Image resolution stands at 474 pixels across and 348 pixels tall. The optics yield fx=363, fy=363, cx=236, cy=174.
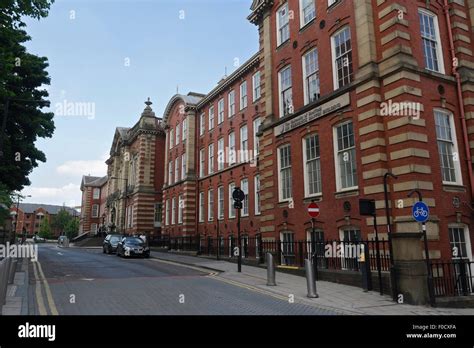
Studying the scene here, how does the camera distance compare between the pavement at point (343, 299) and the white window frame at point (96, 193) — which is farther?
the white window frame at point (96, 193)

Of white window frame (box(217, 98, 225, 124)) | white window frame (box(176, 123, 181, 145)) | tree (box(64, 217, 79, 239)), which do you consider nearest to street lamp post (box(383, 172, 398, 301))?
white window frame (box(217, 98, 225, 124))

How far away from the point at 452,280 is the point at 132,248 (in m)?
20.9

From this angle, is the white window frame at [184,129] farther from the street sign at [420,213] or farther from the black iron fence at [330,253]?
the street sign at [420,213]

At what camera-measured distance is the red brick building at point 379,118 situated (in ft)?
43.3

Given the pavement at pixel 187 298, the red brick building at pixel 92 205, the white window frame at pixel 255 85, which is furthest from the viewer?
the red brick building at pixel 92 205

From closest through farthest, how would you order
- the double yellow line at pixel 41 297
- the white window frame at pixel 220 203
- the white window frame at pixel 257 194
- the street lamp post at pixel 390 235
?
the double yellow line at pixel 41 297 → the street lamp post at pixel 390 235 → the white window frame at pixel 257 194 → the white window frame at pixel 220 203

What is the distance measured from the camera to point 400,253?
10.9 m

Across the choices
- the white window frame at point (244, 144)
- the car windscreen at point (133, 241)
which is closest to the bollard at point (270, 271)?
A: the white window frame at point (244, 144)

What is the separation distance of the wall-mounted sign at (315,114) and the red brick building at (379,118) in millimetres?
51

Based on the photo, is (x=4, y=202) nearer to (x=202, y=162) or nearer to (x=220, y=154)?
(x=220, y=154)

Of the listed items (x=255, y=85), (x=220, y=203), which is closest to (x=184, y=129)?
(x=220, y=203)

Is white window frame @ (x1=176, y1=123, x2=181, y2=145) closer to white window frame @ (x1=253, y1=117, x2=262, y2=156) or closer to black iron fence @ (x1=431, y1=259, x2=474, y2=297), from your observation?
white window frame @ (x1=253, y1=117, x2=262, y2=156)

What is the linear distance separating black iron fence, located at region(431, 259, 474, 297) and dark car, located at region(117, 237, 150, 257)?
20228mm
